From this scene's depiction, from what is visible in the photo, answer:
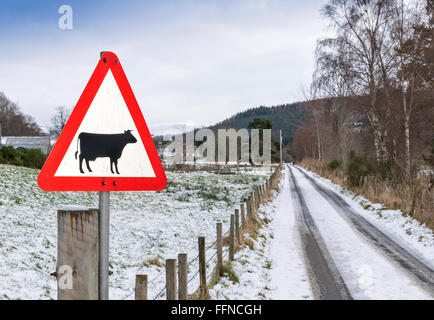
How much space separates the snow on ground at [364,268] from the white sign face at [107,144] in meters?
5.18

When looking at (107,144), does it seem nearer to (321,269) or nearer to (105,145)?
(105,145)

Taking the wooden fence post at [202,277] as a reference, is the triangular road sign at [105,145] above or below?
above

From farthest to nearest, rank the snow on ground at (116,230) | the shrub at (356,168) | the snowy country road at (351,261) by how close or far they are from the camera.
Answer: the shrub at (356,168) < the snow on ground at (116,230) < the snowy country road at (351,261)

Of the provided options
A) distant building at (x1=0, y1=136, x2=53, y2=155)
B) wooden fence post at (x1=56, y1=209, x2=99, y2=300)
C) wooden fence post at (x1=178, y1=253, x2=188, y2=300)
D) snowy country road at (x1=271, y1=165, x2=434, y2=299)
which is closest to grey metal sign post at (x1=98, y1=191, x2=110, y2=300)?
wooden fence post at (x1=56, y1=209, x2=99, y2=300)

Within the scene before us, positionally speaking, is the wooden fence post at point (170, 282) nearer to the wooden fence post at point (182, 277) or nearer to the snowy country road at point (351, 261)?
the wooden fence post at point (182, 277)

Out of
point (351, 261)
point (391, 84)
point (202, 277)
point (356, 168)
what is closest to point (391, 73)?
point (391, 84)

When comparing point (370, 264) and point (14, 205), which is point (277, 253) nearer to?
point (370, 264)

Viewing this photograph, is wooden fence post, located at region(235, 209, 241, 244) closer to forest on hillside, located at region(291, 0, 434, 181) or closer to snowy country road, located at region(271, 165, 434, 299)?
snowy country road, located at region(271, 165, 434, 299)

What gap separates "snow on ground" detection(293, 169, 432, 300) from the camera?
19.0 ft

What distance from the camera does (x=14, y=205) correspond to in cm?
1102

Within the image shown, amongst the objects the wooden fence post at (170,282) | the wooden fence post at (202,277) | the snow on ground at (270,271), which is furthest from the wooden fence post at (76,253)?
the snow on ground at (270,271)

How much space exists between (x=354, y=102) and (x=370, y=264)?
14122 millimetres

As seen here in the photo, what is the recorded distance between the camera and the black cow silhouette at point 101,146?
1.72 metres
